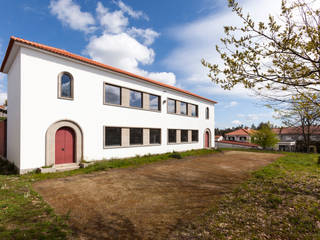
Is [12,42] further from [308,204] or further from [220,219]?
[308,204]

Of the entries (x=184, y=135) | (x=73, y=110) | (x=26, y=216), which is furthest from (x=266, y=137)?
(x=26, y=216)

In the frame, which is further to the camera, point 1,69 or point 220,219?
point 1,69

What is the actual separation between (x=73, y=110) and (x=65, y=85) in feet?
5.40

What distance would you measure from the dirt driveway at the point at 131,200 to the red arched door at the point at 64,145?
2.41 meters

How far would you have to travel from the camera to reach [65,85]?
9945mm

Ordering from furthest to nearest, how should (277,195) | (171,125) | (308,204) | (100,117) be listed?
(171,125)
(100,117)
(277,195)
(308,204)

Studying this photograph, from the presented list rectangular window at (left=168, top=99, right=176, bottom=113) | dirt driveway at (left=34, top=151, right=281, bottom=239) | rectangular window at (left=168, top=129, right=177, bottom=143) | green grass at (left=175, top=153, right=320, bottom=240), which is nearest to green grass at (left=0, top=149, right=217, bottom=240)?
dirt driveway at (left=34, top=151, right=281, bottom=239)

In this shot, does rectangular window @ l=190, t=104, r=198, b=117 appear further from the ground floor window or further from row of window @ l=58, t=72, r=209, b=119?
the ground floor window

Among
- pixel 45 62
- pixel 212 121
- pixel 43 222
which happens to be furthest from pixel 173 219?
pixel 212 121

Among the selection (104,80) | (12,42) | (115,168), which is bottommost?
(115,168)

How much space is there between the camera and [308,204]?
4.74 m

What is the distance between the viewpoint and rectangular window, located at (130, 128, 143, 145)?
44.6 ft

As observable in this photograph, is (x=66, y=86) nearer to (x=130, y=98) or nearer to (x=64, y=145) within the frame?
(x=64, y=145)

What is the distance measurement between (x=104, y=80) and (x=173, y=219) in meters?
10.5
